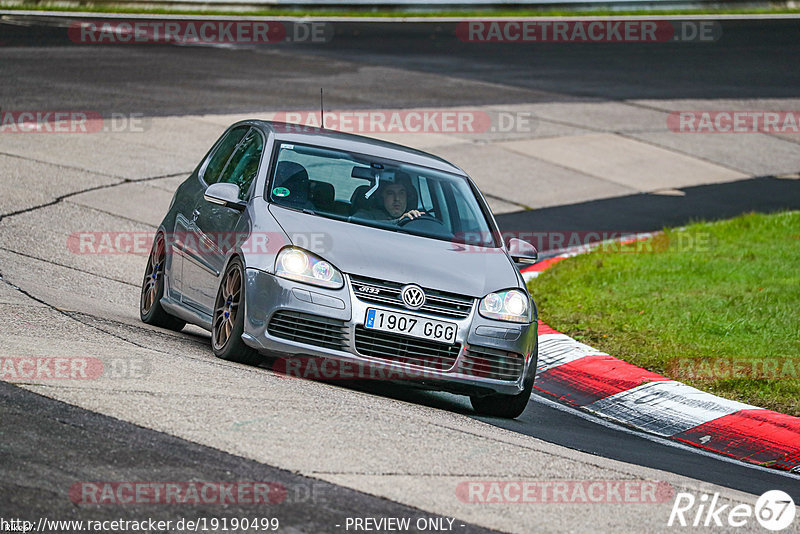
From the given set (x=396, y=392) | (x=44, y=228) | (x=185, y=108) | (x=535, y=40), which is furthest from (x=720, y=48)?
(x=396, y=392)

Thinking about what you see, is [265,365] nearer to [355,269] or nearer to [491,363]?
[355,269]

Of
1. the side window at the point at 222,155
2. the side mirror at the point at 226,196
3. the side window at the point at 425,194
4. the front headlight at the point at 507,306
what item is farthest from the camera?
the side window at the point at 222,155

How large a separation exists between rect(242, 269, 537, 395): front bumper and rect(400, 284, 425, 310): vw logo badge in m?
0.04

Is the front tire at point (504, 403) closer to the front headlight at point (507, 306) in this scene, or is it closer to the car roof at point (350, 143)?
the front headlight at point (507, 306)

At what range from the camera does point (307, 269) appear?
7.42 meters

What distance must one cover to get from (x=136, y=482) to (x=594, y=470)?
2284mm

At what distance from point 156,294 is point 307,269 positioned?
7.36ft

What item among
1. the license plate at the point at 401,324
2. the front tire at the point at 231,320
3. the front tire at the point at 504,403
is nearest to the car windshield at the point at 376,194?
the front tire at the point at 231,320

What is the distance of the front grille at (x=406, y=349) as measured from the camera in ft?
24.1

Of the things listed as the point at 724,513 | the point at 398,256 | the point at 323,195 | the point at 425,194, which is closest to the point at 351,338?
the point at 398,256

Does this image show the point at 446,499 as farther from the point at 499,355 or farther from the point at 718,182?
the point at 718,182

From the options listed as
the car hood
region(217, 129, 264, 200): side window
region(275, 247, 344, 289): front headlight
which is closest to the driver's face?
the car hood

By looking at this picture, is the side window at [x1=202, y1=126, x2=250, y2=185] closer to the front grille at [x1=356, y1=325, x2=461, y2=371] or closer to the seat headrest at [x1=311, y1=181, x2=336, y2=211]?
the seat headrest at [x1=311, y1=181, x2=336, y2=211]

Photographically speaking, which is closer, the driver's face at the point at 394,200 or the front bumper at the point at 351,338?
the front bumper at the point at 351,338
